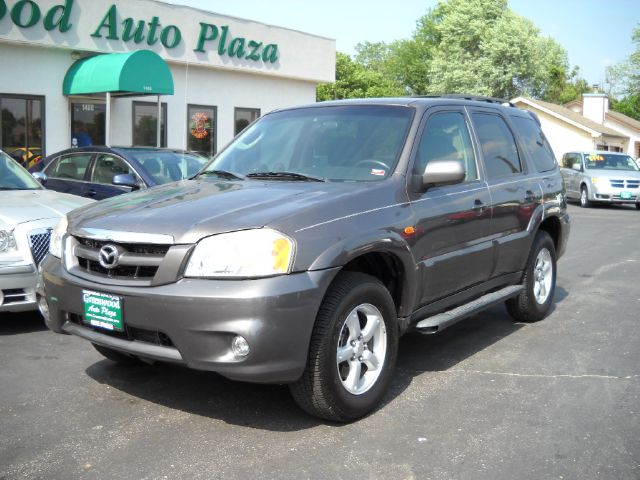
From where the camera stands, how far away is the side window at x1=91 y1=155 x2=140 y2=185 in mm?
8891

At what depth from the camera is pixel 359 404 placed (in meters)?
3.95

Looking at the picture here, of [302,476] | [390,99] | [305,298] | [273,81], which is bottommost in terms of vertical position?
[302,476]

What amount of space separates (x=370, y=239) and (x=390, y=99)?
5.05 feet

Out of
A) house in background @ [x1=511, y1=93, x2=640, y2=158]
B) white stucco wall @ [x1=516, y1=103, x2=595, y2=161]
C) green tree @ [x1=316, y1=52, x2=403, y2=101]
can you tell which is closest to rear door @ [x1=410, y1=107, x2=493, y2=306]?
house in background @ [x1=511, y1=93, x2=640, y2=158]

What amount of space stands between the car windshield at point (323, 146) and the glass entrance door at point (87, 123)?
12929mm

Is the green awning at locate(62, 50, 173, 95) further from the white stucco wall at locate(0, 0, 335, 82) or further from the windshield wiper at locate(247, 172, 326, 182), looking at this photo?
the windshield wiper at locate(247, 172, 326, 182)

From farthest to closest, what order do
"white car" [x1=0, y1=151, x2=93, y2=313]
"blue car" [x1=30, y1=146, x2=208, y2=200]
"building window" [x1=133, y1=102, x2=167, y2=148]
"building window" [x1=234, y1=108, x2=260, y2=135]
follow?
1. "building window" [x1=234, y1=108, x2=260, y2=135]
2. "building window" [x1=133, y1=102, x2=167, y2=148]
3. "blue car" [x1=30, y1=146, x2=208, y2=200]
4. "white car" [x1=0, y1=151, x2=93, y2=313]

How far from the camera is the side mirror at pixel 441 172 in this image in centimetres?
442

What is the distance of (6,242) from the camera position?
224 inches

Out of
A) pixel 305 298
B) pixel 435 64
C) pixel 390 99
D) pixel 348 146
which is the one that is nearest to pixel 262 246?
pixel 305 298

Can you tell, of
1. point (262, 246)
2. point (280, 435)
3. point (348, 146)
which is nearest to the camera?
point (262, 246)

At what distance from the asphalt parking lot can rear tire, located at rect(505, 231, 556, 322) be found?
0.41m

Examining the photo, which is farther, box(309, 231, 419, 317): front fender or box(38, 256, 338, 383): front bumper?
box(309, 231, 419, 317): front fender

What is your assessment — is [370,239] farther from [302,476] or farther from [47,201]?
[47,201]
